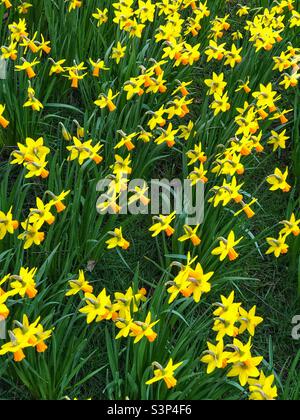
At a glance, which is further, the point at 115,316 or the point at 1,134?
the point at 1,134

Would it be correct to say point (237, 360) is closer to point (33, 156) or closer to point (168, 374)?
point (168, 374)

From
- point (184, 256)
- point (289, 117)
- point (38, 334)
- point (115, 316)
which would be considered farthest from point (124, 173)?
point (289, 117)

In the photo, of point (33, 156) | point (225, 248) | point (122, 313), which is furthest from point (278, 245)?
point (33, 156)

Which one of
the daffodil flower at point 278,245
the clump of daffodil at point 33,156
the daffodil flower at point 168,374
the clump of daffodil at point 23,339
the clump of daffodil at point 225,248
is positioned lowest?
the daffodil flower at point 168,374

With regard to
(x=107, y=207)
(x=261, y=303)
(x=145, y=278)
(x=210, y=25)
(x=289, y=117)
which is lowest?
(x=261, y=303)

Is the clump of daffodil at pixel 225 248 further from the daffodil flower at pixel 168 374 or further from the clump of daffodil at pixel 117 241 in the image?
the daffodil flower at pixel 168 374

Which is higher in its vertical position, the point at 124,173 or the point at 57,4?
the point at 57,4

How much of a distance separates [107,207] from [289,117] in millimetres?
1666

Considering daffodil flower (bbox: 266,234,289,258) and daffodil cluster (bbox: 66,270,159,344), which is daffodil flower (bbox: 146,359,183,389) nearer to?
daffodil cluster (bbox: 66,270,159,344)

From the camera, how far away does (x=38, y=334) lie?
1.75 metres

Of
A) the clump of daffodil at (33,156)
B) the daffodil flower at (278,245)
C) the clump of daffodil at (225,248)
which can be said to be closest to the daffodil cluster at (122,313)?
the clump of daffodil at (225,248)

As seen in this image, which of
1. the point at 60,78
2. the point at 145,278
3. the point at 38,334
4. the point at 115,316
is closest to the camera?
the point at 38,334

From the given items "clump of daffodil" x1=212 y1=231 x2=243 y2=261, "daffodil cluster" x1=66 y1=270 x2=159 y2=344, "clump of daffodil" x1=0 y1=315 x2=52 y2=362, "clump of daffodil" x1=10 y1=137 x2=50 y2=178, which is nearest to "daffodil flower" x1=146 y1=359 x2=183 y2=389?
A: "daffodil cluster" x1=66 y1=270 x2=159 y2=344

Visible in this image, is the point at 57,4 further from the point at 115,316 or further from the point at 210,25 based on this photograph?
the point at 115,316
